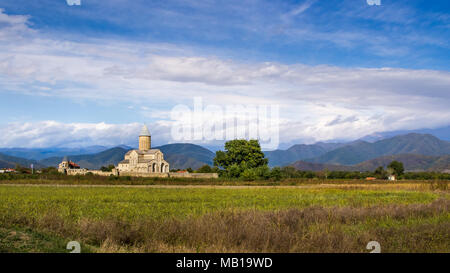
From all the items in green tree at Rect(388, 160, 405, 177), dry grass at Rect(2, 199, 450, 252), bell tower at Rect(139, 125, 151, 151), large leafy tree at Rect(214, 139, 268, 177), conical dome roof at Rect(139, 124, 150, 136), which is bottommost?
green tree at Rect(388, 160, 405, 177)

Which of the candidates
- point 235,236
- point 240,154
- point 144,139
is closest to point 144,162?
point 144,139

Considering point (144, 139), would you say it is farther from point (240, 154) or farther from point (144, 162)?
point (240, 154)

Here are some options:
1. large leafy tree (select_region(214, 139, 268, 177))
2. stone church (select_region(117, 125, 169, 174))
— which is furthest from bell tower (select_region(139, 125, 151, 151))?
large leafy tree (select_region(214, 139, 268, 177))

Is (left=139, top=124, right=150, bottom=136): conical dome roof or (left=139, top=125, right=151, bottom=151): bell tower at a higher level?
(left=139, top=124, right=150, bottom=136): conical dome roof

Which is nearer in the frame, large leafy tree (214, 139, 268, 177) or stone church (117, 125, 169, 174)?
large leafy tree (214, 139, 268, 177)

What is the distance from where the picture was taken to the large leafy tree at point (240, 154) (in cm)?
9562

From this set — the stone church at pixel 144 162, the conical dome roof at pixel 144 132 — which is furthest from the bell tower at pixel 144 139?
the stone church at pixel 144 162

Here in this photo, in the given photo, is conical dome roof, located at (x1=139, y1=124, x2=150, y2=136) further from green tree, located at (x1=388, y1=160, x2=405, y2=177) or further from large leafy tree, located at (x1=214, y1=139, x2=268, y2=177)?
green tree, located at (x1=388, y1=160, x2=405, y2=177)

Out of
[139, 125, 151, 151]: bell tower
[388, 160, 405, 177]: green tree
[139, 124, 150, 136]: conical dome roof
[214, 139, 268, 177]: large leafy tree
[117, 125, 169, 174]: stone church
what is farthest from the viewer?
[139, 124, 150, 136]: conical dome roof

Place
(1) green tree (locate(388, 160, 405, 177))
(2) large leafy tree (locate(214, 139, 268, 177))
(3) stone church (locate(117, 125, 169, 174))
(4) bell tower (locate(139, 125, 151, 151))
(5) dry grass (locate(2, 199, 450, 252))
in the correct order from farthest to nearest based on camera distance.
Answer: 1. (4) bell tower (locate(139, 125, 151, 151))
2. (1) green tree (locate(388, 160, 405, 177))
3. (3) stone church (locate(117, 125, 169, 174))
4. (2) large leafy tree (locate(214, 139, 268, 177))
5. (5) dry grass (locate(2, 199, 450, 252))

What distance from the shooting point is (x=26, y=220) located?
46.3 feet

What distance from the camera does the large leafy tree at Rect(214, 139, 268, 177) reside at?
95.6 m
